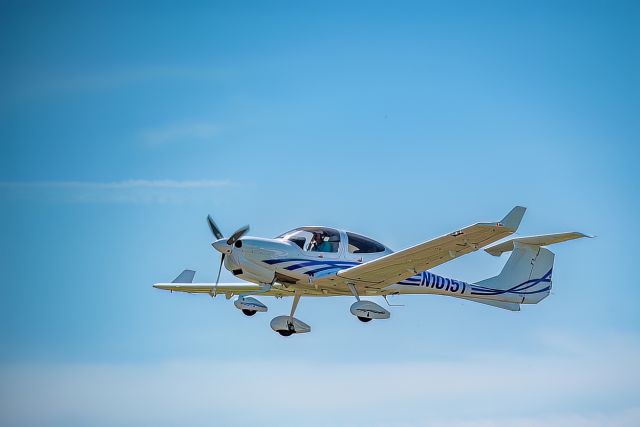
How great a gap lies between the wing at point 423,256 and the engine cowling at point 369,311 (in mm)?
821

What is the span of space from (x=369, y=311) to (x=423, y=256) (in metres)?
2.23

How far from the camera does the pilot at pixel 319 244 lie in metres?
27.0

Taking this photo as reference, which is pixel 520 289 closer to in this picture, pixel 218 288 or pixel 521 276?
pixel 521 276

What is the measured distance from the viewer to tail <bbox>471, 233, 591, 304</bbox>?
98.5 feet

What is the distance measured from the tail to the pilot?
544 centimetres

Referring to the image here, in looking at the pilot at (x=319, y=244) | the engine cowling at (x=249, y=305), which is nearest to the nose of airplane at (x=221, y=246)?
the engine cowling at (x=249, y=305)

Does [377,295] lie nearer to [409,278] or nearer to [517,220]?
[409,278]

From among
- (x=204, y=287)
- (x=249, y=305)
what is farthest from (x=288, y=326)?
(x=204, y=287)

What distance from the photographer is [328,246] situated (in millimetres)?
27062

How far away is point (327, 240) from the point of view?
88.9 feet

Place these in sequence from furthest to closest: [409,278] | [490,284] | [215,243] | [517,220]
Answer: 1. [490,284]
2. [409,278]
3. [215,243]
4. [517,220]

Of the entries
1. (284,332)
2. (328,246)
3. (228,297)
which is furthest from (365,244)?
(228,297)

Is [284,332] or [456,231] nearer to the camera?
[456,231]

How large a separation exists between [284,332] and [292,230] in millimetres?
2909
